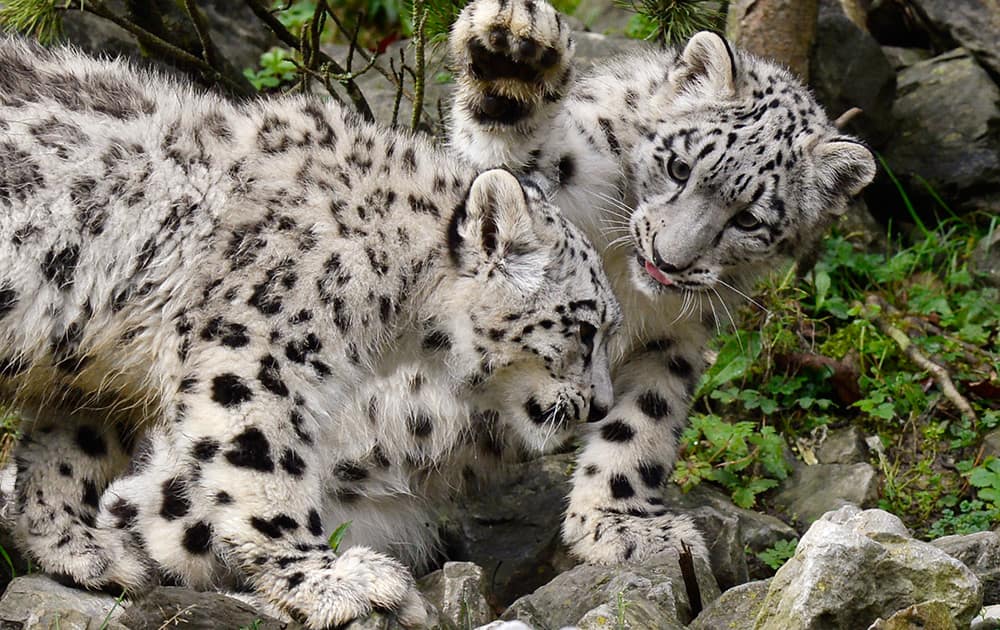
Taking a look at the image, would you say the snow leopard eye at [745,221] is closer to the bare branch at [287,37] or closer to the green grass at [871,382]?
the green grass at [871,382]

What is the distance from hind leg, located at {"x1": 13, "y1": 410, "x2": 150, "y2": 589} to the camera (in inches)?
196

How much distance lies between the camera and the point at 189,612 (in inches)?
171

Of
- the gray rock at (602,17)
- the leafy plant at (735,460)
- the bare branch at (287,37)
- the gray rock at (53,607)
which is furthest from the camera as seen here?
the gray rock at (602,17)

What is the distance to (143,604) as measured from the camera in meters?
4.38

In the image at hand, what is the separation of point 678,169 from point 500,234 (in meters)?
1.19

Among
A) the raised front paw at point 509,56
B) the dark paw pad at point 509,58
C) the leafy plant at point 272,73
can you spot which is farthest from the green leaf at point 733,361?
the leafy plant at point 272,73

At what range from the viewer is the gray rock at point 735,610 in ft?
15.3

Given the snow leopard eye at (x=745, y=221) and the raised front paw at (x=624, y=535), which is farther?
the snow leopard eye at (x=745, y=221)

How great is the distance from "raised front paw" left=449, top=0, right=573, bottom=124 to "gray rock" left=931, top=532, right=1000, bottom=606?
7.74 ft

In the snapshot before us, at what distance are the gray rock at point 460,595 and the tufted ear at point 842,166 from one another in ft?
7.80

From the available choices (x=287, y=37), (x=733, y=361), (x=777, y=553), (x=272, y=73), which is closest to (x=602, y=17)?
(x=272, y=73)

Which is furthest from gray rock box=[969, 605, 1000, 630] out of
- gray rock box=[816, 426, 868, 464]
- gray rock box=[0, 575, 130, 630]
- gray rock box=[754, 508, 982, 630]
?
gray rock box=[0, 575, 130, 630]

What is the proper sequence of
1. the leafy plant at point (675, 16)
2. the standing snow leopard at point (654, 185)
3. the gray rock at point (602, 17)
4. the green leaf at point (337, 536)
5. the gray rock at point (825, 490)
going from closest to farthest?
the green leaf at point (337, 536) < the standing snow leopard at point (654, 185) < the gray rock at point (825, 490) < the leafy plant at point (675, 16) < the gray rock at point (602, 17)

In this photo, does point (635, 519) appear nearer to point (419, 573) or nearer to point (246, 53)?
point (419, 573)
